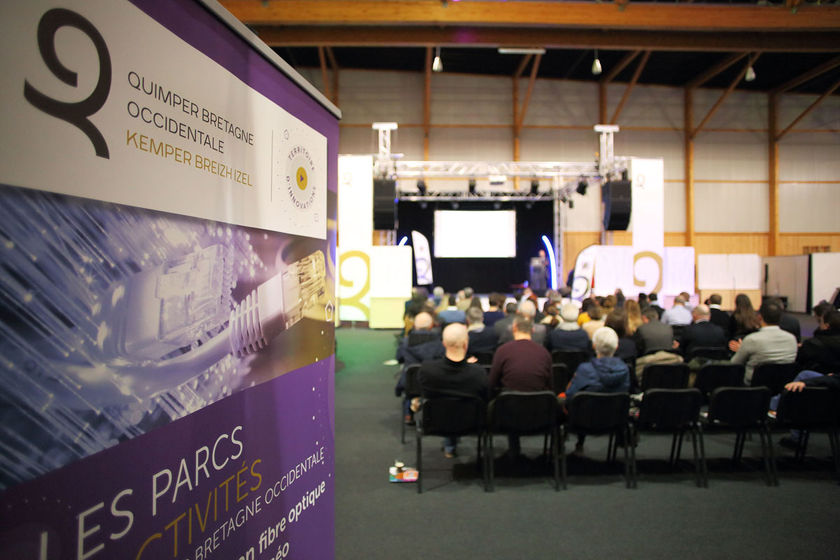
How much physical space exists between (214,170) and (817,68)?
1869 cm

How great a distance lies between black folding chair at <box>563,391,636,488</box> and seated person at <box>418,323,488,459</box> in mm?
635

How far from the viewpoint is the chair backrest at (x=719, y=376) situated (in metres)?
4.16

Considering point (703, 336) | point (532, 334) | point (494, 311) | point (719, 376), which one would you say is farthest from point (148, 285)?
point (494, 311)

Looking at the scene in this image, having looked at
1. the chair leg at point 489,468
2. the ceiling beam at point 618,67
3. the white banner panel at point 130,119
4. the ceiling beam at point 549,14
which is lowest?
the chair leg at point 489,468

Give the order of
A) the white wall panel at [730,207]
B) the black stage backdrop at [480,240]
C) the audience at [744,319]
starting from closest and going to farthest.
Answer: the audience at [744,319], the black stage backdrop at [480,240], the white wall panel at [730,207]

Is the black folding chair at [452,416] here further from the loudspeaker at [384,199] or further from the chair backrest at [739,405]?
the loudspeaker at [384,199]

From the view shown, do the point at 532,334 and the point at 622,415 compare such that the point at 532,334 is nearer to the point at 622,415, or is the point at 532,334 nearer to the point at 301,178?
the point at 622,415

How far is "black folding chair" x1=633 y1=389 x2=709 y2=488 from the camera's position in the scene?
11.3ft

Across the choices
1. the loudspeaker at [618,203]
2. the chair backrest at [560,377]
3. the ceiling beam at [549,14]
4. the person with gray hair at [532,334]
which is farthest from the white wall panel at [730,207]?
the chair backrest at [560,377]

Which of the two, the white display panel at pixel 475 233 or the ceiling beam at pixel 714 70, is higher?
the ceiling beam at pixel 714 70

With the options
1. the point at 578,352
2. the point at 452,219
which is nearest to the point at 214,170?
the point at 578,352

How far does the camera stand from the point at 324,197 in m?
1.59

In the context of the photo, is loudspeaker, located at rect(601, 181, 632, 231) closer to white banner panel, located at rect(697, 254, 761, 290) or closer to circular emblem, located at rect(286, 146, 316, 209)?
white banner panel, located at rect(697, 254, 761, 290)

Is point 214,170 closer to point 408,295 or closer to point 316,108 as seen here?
point 316,108
